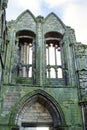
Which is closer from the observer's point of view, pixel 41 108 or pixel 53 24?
pixel 41 108

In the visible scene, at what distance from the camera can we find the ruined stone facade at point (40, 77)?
864cm

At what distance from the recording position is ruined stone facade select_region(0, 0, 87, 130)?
8.64 meters

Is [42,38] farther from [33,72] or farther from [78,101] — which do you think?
[78,101]

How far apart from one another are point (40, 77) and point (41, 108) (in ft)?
4.41

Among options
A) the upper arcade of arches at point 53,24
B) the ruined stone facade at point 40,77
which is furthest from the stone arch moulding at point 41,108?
the upper arcade of arches at point 53,24

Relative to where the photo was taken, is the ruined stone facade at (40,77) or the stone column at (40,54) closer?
the ruined stone facade at (40,77)

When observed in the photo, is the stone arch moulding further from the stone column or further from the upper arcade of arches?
the upper arcade of arches

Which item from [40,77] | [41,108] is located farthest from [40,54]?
[41,108]

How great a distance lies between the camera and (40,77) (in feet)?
31.5

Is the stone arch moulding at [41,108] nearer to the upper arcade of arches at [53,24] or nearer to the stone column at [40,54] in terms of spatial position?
the stone column at [40,54]

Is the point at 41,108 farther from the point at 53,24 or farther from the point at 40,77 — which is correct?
the point at 53,24

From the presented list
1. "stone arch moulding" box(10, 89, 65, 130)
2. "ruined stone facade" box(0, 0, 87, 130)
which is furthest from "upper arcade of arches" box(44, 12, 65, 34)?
"stone arch moulding" box(10, 89, 65, 130)

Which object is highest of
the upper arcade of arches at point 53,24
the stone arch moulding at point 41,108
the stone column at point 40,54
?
the upper arcade of arches at point 53,24

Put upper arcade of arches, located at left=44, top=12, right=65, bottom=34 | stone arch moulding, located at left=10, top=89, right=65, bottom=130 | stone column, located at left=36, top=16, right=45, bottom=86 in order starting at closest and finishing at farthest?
stone arch moulding, located at left=10, top=89, right=65, bottom=130, stone column, located at left=36, top=16, right=45, bottom=86, upper arcade of arches, located at left=44, top=12, right=65, bottom=34
